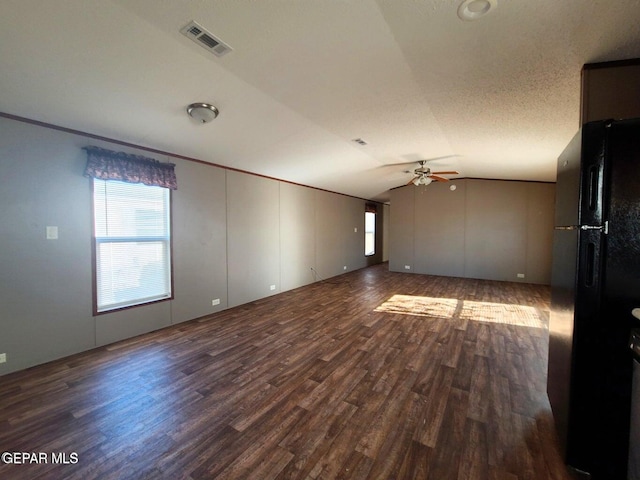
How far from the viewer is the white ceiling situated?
61.8 inches

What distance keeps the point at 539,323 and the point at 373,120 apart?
12.4ft

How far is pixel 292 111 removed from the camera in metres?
2.94

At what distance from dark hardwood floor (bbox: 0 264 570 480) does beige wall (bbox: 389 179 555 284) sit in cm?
387

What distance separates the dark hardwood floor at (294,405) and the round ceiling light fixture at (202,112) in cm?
252

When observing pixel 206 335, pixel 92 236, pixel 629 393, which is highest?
pixel 92 236

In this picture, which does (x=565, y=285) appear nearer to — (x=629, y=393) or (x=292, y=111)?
(x=629, y=393)

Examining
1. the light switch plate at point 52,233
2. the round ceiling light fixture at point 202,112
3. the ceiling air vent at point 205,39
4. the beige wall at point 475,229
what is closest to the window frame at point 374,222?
the beige wall at point 475,229

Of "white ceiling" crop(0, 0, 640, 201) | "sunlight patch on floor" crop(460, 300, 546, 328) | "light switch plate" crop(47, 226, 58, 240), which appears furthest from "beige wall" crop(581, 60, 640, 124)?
"light switch plate" crop(47, 226, 58, 240)

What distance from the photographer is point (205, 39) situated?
70.8 inches

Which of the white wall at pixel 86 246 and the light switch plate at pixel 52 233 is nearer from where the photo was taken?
the white wall at pixel 86 246

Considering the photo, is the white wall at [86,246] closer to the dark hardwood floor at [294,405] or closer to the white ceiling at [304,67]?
the dark hardwood floor at [294,405]

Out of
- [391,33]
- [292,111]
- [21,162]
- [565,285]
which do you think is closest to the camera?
[565,285]

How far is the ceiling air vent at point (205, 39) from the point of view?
1.70 meters

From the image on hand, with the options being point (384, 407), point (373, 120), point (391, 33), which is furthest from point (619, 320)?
point (373, 120)
